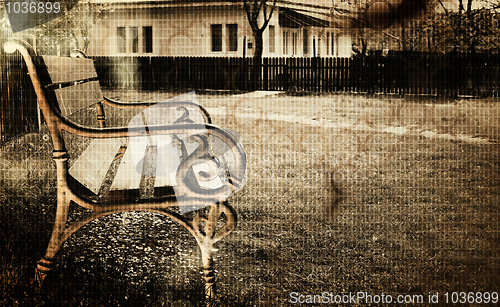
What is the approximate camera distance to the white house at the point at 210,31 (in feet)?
22.6

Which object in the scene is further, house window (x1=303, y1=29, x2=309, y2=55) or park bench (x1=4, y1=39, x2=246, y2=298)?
house window (x1=303, y1=29, x2=309, y2=55)

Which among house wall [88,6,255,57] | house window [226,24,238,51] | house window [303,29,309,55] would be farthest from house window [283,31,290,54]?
house window [226,24,238,51]

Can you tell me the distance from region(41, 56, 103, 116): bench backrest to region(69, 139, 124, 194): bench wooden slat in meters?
0.26

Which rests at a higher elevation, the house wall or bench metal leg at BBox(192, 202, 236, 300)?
the house wall

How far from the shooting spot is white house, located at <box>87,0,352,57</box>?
6883mm

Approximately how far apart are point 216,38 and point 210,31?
Answer: 0.32 m

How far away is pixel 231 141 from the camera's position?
Result: 5.49ft

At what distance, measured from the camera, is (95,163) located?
2332mm

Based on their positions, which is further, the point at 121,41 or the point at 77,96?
the point at 121,41

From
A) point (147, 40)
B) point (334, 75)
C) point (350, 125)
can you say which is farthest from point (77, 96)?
point (147, 40)

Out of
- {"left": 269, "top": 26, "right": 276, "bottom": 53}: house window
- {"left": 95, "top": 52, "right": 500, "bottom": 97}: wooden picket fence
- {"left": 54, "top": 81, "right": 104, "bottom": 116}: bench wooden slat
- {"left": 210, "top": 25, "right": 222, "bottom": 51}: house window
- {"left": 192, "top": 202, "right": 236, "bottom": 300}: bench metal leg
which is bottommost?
{"left": 192, "top": 202, "right": 236, "bottom": 300}: bench metal leg

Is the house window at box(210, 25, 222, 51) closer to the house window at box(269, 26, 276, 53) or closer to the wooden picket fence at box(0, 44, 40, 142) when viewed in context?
the house window at box(269, 26, 276, 53)

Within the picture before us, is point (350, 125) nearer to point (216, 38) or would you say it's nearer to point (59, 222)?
point (59, 222)

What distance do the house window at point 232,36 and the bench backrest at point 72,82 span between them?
8523mm
